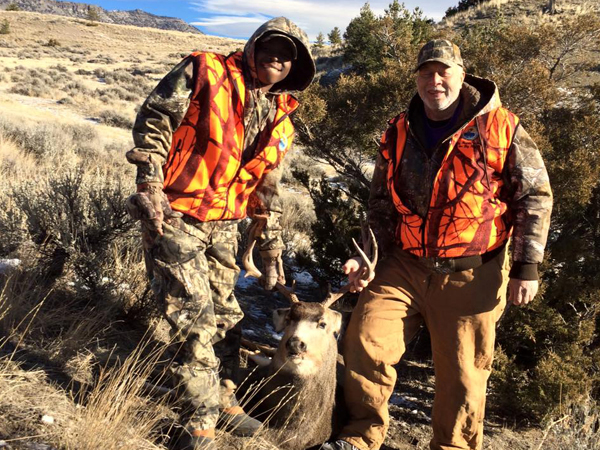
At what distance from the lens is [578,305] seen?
548 cm

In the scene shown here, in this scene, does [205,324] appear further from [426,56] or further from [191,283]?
[426,56]

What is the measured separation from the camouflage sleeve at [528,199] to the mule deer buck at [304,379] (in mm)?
942

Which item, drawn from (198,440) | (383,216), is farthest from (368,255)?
(198,440)

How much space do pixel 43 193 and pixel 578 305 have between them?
5256 millimetres

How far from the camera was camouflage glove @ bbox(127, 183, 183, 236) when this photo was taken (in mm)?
2969

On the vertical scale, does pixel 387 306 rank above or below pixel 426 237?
below

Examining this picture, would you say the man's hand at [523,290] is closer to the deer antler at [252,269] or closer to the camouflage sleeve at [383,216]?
the camouflage sleeve at [383,216]

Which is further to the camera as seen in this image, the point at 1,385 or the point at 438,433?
the point at 438,433

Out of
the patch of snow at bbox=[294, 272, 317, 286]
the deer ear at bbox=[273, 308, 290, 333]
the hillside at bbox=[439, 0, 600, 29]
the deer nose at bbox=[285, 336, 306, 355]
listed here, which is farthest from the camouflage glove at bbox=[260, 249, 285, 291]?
the hillside at bbox=[439, 0, 600, 29]

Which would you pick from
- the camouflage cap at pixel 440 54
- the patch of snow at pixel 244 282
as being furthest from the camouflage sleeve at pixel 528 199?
the patch of snow at pixel 244 282

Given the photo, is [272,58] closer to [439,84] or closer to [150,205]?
[439,84]

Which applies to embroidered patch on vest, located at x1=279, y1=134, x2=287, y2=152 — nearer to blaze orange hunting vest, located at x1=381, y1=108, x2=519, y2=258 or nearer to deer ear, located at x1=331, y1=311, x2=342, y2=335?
blaze orange hunting vest, located at x1=381, y1=108, x2=519, y2=258

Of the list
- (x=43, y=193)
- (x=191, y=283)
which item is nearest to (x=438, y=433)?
(x=191, y=283)

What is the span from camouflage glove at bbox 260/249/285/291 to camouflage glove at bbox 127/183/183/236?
1.17 meters
